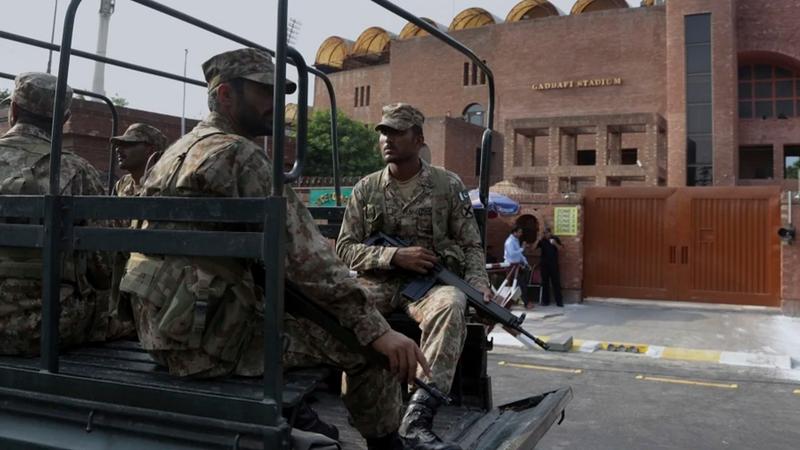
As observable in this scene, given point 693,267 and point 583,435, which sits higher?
point 693,267

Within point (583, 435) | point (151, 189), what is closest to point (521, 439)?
point (151, 189)

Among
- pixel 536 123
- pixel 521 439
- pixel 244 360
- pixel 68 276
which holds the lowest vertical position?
pixel 521 439

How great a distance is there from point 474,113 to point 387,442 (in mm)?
45971

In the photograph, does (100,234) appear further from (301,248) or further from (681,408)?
(681,408)

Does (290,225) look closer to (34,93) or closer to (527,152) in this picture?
(34,93)

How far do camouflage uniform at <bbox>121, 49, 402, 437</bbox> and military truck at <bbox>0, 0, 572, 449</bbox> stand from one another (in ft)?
0.33

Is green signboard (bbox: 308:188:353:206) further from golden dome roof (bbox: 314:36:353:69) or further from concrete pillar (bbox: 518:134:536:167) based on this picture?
golden dome roof (bbox: 314:36:353:69)

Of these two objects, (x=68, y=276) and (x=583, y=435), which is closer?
(x=68, y=276)

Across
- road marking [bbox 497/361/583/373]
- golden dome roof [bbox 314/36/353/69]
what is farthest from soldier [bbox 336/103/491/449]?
golden dome roof [bbox 314/36/353/69]

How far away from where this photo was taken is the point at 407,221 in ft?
13.3

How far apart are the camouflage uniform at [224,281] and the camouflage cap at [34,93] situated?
43.8 inches

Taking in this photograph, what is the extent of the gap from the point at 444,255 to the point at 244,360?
1901 mm

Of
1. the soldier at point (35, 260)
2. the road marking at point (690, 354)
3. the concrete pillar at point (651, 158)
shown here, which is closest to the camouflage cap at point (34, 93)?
the soldier at point (35, 260)

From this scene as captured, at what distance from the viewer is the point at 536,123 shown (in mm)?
27188
